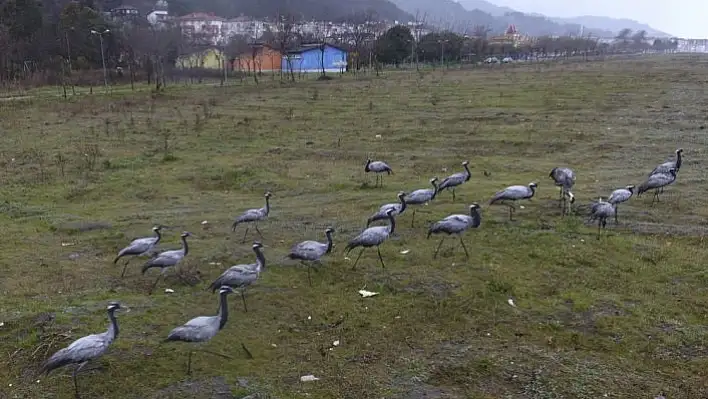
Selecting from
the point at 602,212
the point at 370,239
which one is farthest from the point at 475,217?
the point at 370,239

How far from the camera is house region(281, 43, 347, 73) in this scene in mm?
70938

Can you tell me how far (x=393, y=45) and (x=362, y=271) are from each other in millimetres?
59577

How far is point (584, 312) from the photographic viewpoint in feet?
31.1

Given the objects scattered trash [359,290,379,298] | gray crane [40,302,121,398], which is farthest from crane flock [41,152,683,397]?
scattered trash [359,290,379,298]

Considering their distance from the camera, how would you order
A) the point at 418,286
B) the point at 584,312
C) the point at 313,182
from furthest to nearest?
the point at 313,182 → the point at 418,286 → the point at 584,312

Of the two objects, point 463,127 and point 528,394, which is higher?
point 463,127

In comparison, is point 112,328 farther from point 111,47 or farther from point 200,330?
point 111,47

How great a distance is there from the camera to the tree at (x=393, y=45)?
222 feet

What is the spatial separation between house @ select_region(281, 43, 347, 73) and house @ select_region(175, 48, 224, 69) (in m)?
7.24

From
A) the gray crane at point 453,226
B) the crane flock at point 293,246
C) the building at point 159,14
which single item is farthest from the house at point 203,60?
the gray crane at point 453,226

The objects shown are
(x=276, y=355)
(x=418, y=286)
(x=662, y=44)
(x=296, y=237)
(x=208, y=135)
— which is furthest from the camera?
(x=662, y=44)

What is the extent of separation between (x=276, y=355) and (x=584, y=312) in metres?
4.66

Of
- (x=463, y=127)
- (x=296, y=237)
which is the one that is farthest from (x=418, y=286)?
(x=463, y=127)

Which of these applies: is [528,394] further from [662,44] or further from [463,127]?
[662,44]
